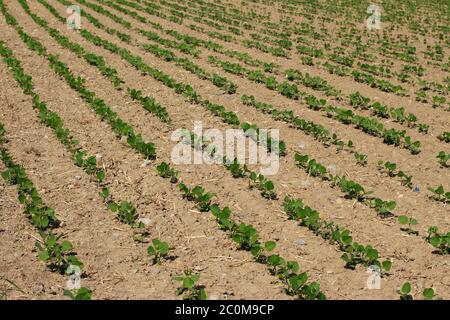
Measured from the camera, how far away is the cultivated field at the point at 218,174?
5.35 metres

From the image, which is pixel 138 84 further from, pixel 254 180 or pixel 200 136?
pixel 254 180

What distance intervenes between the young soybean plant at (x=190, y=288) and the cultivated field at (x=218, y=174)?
2 centimetres

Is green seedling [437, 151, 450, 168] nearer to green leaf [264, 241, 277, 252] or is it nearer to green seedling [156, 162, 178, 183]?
green leaf [264, 241, 277, 252]

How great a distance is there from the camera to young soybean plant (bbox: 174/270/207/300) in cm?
491

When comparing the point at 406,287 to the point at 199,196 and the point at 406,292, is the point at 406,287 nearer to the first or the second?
the point at 406,292

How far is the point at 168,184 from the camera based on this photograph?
7.20 m

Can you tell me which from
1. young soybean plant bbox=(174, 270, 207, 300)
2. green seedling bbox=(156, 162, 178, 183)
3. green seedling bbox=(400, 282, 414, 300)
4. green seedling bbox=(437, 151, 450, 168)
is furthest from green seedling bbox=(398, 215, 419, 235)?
green seedling bbox=(156, 162, 178, 183)

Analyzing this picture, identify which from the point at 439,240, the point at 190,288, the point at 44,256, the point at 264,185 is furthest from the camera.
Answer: the point at 264,185

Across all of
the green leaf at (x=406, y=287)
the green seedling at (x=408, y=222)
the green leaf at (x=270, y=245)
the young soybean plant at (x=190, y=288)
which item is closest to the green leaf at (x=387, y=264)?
the green leaf at (x=406, y=287)

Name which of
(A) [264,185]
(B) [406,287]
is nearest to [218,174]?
(A) [264,185]

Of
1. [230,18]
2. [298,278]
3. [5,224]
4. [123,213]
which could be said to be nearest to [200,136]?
[123,213]

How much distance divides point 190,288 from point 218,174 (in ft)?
8.80

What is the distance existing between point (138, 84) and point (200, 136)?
3.50 meters

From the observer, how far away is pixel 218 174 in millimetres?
7539
